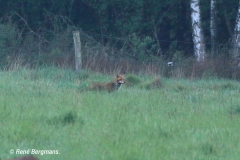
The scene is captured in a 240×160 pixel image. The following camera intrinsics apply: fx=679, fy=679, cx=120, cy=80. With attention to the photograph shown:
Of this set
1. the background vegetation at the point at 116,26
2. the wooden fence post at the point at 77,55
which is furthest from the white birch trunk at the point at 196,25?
the wooden fence post at the point at 77,55

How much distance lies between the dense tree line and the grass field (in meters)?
14.5

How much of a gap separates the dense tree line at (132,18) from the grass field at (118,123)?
47.5 ft

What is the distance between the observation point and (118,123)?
35.1ft

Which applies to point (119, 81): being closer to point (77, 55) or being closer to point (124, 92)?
point (124, 92)

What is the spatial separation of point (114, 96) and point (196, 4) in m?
13.4

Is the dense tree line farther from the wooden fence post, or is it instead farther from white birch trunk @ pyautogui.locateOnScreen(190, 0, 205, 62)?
the wooden fence post

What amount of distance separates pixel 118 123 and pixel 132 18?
20518mm

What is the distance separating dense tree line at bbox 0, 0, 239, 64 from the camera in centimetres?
2991

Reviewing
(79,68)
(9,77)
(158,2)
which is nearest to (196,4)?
(158,2)

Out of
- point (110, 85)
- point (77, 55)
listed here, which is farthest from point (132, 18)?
point (110, 85)

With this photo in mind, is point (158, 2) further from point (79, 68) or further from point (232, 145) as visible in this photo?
point (232, 145)

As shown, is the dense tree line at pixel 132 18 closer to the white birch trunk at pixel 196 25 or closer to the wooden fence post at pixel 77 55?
the white birch trunk at pixel 196 25

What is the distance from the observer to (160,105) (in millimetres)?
12750

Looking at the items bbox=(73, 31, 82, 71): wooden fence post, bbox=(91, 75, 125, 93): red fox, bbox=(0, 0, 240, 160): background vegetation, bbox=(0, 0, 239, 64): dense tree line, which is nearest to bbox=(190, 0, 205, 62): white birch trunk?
bbox=(0, 0, 240, 160): background vegetation
